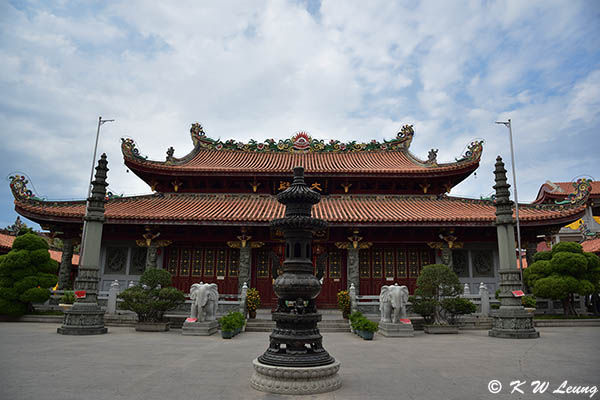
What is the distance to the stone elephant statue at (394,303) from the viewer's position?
12.0 meters

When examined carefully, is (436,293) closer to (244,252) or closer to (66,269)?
(244,252)

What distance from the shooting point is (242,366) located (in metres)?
7.14

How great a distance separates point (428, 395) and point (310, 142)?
18808 mm

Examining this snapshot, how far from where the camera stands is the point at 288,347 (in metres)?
5.95

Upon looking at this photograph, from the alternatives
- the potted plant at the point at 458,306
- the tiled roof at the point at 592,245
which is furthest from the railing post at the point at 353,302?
the tiled roof at the point at 592,245

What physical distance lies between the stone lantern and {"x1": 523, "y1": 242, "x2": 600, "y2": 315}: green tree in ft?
41.6

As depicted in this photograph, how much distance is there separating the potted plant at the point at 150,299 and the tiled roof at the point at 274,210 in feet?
11.5

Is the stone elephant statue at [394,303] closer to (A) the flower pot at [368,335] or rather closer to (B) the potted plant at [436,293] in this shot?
(B) the potted plant at [436,293]

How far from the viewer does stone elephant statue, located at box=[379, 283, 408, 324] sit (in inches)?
474

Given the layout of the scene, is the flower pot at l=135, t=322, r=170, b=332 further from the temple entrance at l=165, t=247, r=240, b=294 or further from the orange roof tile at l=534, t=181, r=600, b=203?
the orange roof tile at l=534, t=181, r=600, b=203

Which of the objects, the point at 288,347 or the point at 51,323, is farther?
the point at 51,323

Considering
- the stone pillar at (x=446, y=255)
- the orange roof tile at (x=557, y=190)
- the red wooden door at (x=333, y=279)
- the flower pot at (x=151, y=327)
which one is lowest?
the flower pot at (x=151, y=327)

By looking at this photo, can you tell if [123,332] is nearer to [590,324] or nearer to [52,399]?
[52,399]

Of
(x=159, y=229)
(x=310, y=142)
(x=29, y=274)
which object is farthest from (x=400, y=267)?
(x=29, y=274)
